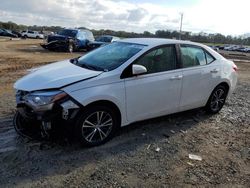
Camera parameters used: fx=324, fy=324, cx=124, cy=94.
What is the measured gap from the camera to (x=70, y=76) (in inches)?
189

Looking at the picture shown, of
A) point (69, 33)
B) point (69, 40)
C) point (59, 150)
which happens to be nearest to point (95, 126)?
point (59, 150)

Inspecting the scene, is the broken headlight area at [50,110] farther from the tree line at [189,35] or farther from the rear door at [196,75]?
the tree line at [189,35]

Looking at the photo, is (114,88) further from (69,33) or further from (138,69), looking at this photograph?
(69,33)

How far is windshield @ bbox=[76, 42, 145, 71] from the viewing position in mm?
5294

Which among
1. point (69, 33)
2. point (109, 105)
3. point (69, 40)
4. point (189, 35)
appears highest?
point (109, 105)

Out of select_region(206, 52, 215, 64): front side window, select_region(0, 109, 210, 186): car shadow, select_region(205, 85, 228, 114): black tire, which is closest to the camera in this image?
select_region(0, 109, 210, 186): car shadow

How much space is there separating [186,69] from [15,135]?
3.23m

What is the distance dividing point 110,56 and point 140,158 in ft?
6.28

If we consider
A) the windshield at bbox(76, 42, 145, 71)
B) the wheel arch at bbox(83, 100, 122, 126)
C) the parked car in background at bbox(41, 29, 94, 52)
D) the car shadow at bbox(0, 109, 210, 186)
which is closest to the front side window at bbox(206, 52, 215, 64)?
the car shadow at bbox(0, 109, 210, 186)

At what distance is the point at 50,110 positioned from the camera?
4.51 metres

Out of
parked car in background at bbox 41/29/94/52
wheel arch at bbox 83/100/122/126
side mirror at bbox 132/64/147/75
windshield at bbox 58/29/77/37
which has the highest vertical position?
side mirror at bbox 132/64/147/75

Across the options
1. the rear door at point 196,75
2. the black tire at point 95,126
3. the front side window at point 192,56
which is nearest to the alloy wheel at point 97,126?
the black tire at point 95,126

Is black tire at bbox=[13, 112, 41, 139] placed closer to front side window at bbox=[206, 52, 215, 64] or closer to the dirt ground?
the dirt ground

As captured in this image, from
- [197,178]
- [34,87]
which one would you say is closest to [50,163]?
[34,87]
